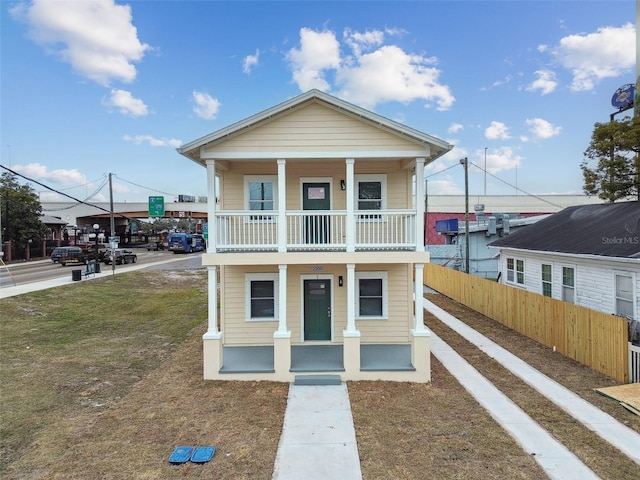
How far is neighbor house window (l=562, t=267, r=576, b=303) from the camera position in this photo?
13117 millimetres

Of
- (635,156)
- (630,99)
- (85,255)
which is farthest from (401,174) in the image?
(85,255)

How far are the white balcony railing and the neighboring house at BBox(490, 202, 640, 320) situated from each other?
6.65 meters

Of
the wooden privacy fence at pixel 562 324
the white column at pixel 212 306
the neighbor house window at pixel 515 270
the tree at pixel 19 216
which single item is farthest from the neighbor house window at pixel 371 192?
the tree at pixel 19 216

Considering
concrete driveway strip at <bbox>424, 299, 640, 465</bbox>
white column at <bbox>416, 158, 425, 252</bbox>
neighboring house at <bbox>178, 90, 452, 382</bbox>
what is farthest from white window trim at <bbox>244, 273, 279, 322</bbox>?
concrete driveway strip at <bbox>424, 299, 640, 465</bbox>

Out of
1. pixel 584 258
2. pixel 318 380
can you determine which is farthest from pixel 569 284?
pixel 318 380

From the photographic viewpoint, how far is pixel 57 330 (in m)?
13.7

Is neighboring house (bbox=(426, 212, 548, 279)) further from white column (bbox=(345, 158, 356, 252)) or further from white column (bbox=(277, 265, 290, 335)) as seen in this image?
white column (bbox=(277, 265, 290, 335))

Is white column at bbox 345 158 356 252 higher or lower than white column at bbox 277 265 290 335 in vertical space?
higher

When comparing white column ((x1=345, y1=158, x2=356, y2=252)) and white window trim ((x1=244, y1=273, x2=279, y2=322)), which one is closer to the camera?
white column ((x1=345, y1=158, x2=356, y2=252))

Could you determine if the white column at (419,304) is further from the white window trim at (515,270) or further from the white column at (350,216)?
the white window trim at (515,270)

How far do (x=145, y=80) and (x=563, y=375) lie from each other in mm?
21737

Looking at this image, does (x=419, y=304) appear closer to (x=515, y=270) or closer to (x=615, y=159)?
(x=515, y=270)

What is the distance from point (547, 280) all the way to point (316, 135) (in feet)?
38.2

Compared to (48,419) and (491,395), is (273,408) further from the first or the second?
(491,395)
